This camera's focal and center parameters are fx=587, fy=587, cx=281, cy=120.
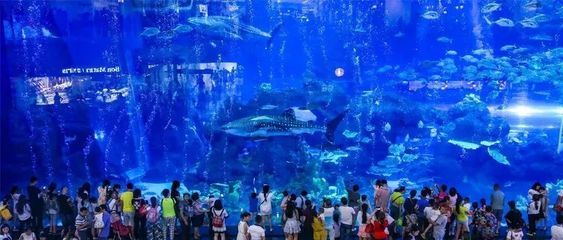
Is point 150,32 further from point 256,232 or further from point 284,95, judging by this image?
point 256,232

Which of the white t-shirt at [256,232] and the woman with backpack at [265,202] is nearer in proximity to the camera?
the white t-shirt at [256,232]

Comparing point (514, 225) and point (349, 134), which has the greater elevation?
point (349, 134)

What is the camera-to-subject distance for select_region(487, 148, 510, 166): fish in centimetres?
1906

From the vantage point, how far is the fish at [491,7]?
18.7 m

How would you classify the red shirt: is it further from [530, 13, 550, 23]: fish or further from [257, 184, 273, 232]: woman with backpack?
[530, 13, 550, 23]: fish

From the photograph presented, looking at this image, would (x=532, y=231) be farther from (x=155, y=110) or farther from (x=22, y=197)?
(x=155, y=110)

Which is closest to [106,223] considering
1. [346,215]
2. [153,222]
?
[153,222]

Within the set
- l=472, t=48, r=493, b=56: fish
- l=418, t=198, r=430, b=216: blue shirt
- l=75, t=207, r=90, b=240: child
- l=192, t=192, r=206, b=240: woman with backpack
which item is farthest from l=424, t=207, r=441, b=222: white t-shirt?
l=472, t=48, r=493, b=56: fish

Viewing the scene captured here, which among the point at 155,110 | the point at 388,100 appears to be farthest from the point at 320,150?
the point at 155,110

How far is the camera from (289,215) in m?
10.6

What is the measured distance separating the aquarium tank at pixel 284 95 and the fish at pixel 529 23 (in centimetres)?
5

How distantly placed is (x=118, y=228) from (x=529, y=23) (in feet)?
46.5

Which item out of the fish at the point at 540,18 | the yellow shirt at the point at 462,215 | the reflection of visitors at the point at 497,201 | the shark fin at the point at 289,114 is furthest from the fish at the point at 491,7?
the yellow shirt at the point at 462,215

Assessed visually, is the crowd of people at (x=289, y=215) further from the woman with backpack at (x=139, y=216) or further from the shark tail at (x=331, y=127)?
the shark tail at (x=331, y=127)
